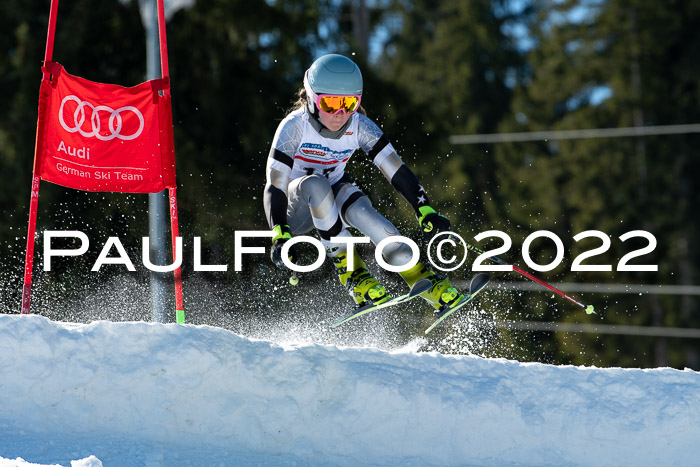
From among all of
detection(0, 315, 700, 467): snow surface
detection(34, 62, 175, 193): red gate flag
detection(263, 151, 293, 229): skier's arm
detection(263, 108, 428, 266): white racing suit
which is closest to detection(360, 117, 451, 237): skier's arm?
detection(263, 108, 428, 266): white racing suit

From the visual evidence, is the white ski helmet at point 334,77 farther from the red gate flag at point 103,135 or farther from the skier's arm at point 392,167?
the red gate flag at point 103,135

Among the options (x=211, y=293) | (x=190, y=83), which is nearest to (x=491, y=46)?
(x=190, y=83)

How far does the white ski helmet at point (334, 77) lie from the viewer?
539 centimetres

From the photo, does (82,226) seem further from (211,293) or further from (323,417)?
(323,417)

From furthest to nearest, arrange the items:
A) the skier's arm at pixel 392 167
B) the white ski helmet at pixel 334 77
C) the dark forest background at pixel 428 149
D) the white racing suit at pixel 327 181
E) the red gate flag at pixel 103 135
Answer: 1. the dark forest background at pixel 428 149
2. the red gate flag at pixel 103 135
3. the skier's arm at pixel 392 167
4. the white racing suit at pixel 327 181
5. the white ski helmet at pixel 334 77

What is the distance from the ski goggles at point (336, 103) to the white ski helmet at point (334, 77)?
0.12 ft

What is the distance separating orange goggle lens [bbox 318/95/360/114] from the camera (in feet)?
17.9

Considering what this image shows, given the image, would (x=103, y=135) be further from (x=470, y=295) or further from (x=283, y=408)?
(x=470, y=295)

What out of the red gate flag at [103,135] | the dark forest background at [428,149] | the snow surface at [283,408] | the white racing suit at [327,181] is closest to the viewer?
the snow surface at [283,408]

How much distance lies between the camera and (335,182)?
5.94 m

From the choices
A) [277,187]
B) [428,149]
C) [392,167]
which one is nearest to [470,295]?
[392,167]

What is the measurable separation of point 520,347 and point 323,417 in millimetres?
16329

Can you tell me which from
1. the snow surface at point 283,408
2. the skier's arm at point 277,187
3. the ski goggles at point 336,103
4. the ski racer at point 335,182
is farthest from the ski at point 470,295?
the ski goggles at point 336,103

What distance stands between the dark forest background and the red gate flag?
72.7 inches
